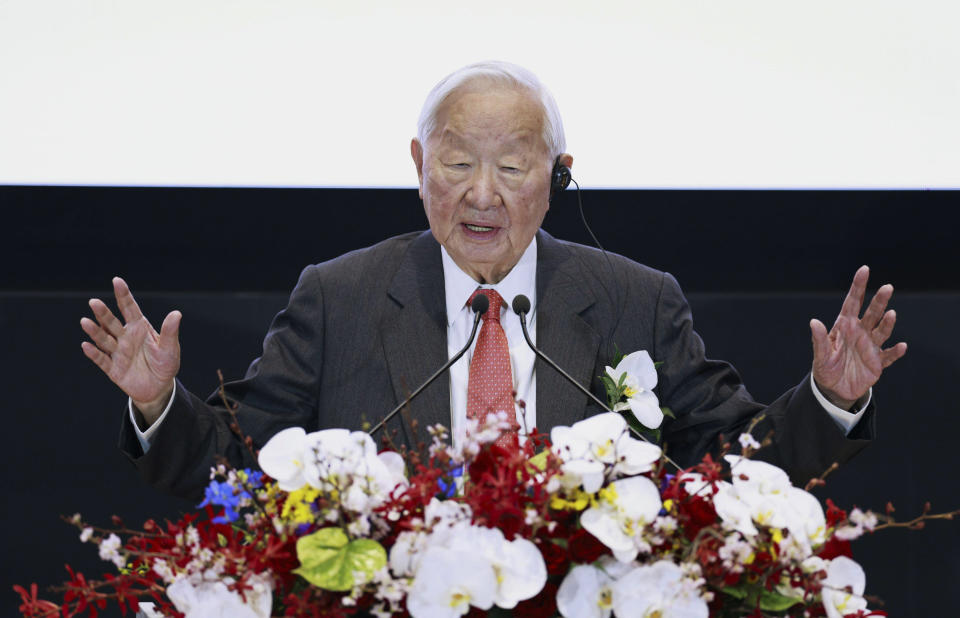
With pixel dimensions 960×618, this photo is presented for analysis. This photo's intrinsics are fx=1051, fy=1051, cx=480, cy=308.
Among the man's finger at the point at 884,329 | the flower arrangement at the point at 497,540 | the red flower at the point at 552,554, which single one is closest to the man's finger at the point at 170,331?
the flower arrangement at the point at 497,540

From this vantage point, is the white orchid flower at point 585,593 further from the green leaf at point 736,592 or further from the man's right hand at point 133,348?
the man's right hand at point 133,348

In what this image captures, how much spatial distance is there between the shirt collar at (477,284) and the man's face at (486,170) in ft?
0.26

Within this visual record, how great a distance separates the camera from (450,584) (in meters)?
0.84

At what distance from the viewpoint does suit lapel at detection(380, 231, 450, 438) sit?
1.77 m

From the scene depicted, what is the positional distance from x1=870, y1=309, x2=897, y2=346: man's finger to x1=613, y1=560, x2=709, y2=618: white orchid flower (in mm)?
696

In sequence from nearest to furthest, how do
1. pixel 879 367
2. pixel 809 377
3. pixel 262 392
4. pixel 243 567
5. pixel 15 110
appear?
pixel 243 567, pixel 879 367, pixel 809 377, pixel 262 392, pixel 15 110

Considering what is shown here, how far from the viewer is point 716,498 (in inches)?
36.2

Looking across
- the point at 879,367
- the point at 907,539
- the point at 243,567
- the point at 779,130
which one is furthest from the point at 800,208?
the point at 243,567

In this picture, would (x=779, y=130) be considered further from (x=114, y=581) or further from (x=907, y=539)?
(x=114, y=581)

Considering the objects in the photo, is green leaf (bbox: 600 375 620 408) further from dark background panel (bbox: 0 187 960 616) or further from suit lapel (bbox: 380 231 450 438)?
dark background panel (bbox: 0 187 960 616)

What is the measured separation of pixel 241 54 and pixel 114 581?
5.77ft

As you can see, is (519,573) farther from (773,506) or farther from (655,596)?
(773,506)

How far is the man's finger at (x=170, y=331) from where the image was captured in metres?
1.45

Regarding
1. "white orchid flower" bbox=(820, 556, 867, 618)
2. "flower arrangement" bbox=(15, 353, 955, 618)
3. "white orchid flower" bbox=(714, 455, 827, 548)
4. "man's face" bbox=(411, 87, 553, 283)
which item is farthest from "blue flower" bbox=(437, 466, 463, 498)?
"man's face" bbox=(411, 87, 553, 283)
